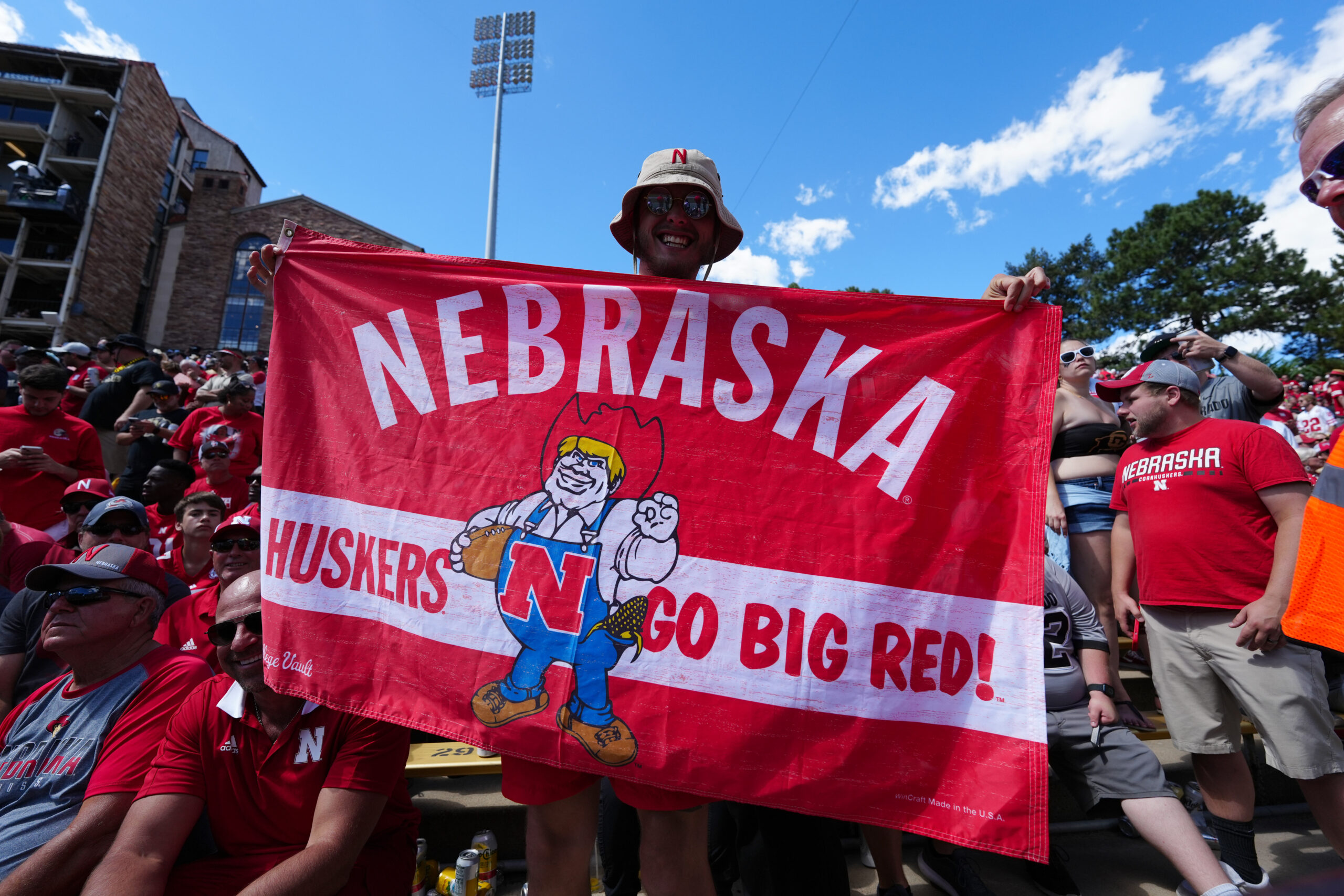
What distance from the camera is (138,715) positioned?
2201mm

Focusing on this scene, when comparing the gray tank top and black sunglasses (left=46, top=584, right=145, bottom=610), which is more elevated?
black sunglasses (left=46, top=584, right=145, bottom=610)

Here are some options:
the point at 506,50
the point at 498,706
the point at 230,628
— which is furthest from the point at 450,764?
the point at 506,50

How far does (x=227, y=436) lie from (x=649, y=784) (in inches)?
180

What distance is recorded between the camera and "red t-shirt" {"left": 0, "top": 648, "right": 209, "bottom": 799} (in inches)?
81.5

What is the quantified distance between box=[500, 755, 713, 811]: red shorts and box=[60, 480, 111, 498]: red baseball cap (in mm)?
4085

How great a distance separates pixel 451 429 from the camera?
81.1 inches

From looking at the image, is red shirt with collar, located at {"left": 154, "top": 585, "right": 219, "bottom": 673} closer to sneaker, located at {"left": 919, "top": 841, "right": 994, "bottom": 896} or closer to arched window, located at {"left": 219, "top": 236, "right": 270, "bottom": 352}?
sneaker, located at {"left": 919, "top": 841, "right": 994, "bottom": 896}

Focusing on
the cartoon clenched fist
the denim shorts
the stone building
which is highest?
the stone building

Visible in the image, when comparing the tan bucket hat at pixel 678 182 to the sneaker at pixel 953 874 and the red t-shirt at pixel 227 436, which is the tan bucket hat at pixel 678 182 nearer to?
the sneaker at pixel 953 874

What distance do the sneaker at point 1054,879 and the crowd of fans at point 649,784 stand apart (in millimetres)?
12

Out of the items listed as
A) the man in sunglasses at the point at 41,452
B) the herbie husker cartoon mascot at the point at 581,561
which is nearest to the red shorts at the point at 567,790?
the herbie husker cartoon mascot at the point at 581,561

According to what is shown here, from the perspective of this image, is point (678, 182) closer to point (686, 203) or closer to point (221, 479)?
point (686, 203)

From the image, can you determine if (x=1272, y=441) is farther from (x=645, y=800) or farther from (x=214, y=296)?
(x=214, y=296)

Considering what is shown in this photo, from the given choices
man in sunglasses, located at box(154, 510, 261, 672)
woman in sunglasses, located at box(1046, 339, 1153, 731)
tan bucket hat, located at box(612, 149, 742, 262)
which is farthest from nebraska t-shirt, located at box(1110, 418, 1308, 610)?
man in sunglasses, located at box(154, 510, 261, 672)
